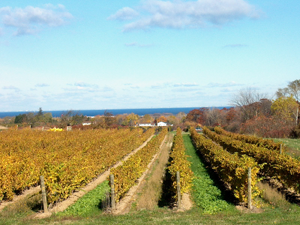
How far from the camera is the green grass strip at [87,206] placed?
8328 millimetres

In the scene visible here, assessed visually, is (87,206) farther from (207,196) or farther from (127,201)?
(207,196)

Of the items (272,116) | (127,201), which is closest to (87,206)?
(127,201)

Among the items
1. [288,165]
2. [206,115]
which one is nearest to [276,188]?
[288,165]

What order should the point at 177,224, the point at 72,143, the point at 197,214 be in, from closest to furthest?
the point at 177,224 → the point at 197,214 → the point at 72,143

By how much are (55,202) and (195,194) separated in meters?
5.14

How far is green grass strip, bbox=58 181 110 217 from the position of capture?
27.3 ft

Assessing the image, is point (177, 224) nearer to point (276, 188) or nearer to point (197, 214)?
point (197, 214)

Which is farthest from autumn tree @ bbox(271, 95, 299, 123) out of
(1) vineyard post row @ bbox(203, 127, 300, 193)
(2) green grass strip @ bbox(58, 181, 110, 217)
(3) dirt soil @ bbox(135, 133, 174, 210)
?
(2) green grass strip @ bbox(58, 181, 110, 217)

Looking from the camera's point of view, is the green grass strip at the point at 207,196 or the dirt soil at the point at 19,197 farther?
the dirt soil at the point at 19,197

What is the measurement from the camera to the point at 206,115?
86.1 meters

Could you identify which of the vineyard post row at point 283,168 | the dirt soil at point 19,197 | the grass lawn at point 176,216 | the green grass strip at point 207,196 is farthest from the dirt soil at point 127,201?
the vineyard post row at point 283,168

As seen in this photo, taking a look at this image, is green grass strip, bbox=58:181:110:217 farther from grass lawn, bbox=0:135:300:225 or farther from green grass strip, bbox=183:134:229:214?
green grass strip, bbox=183:134:229:214

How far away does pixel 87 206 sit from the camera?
8.88 m

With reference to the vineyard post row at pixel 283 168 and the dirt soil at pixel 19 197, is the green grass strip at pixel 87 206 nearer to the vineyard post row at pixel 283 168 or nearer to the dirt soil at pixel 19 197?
the dirt soil at pixel 19 197
